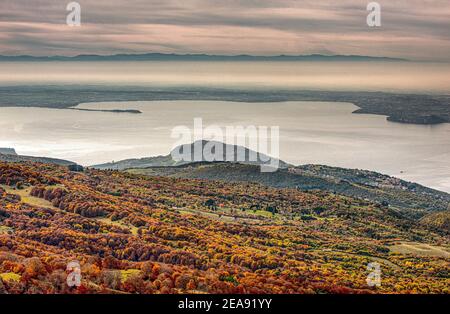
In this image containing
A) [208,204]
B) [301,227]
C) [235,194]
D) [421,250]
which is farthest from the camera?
[235,194]

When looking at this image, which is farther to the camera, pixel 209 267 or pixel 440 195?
pixel 440 195

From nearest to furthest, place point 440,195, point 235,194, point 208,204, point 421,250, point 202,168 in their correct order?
point 421,250, point 208,204, point 235,194, point 202,168, point 440,195

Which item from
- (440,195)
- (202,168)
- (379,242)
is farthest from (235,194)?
(440,195)
